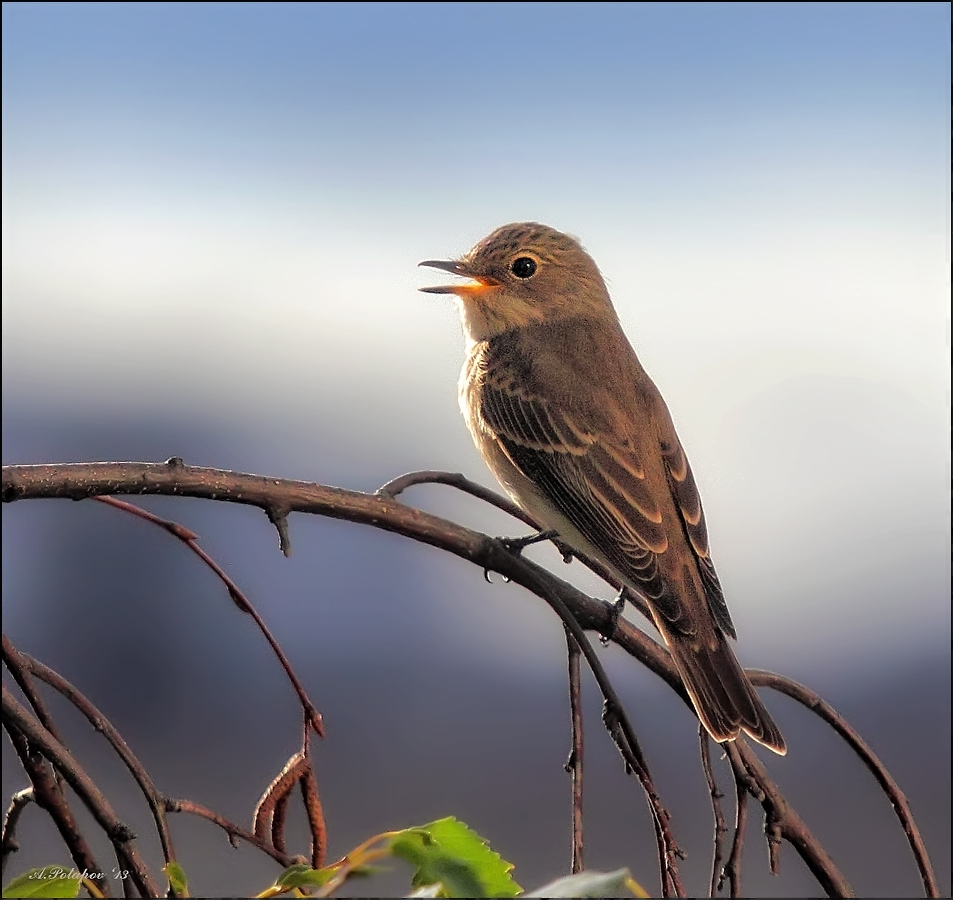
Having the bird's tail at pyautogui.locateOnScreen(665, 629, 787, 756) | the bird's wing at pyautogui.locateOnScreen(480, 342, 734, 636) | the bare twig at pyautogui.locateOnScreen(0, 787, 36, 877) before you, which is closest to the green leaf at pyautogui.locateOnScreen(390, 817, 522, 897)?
the bare twig at pyautogui.locateOnScreen(0, 787, 36, 877)

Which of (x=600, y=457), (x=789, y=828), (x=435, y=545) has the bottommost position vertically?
(x=789, y=828)

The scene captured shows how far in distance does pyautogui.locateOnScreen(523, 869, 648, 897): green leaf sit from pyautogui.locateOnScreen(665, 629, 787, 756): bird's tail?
180 cm

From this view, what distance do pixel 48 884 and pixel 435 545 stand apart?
106cm

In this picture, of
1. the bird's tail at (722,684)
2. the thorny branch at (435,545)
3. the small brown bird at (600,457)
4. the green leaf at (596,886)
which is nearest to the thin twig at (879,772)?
the thorny branch at (435,545)

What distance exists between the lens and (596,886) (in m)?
1.26

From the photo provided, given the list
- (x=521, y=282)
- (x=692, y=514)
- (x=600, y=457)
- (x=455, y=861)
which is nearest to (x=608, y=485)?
(x=600, y=457)

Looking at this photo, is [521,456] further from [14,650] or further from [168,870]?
[168,870]

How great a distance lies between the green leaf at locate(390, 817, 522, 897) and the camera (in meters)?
1.50

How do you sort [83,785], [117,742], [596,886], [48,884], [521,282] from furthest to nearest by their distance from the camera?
[521,282]
[117,742]
[83,785]
[48,884]
[596,886]

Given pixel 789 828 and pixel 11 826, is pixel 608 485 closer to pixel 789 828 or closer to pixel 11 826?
pixel 789 828

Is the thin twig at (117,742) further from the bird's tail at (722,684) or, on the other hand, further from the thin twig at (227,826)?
the bird's tail at (722,684)

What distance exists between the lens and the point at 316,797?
2.15 m

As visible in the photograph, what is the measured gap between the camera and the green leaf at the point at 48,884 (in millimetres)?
1646

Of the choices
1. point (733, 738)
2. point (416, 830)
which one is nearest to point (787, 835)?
point (733, 738)
